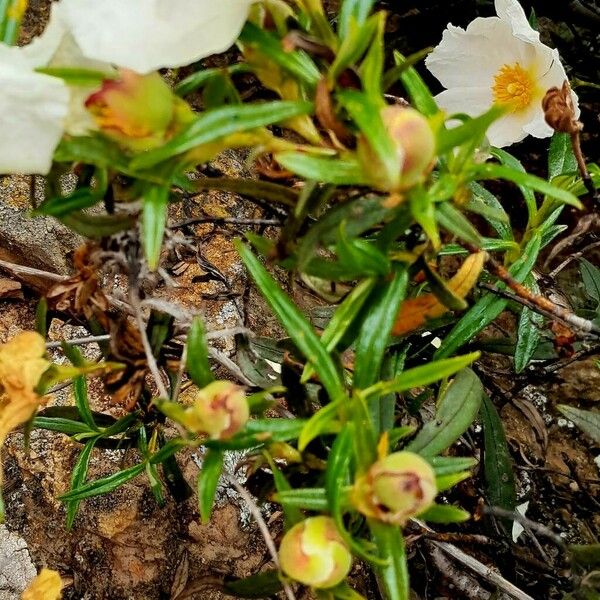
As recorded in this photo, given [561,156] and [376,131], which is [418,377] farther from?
[561,156]

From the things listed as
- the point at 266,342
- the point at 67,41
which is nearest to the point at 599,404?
the point at 266,342

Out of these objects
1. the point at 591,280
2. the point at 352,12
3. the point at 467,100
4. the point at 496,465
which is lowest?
the point at 496,465

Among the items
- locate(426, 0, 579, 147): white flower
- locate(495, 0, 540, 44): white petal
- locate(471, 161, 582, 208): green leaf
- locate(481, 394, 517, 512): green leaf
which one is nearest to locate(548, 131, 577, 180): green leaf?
locate(426, 0, 579, 147): white flower

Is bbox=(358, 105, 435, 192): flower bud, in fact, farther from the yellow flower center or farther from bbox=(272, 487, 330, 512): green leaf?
the yellow flower center

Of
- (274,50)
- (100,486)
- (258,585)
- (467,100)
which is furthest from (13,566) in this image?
(467,100)

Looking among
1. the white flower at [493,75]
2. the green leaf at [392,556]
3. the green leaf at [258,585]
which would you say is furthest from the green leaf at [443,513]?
the white flower at [493,75]

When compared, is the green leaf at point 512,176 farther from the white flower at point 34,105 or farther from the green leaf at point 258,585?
the green leaf at point 258,585
